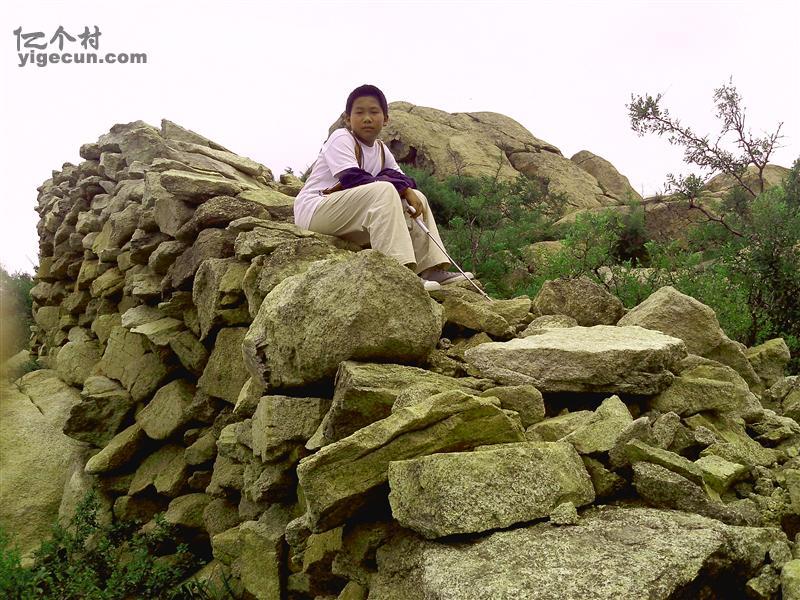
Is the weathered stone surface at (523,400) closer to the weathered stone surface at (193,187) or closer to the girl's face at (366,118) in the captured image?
the girl's face at (366,118)

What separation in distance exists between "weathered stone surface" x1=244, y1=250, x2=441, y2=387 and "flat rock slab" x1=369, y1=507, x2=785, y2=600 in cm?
117

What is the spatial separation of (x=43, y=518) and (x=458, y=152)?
18.8 meters

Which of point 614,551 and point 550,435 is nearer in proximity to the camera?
point 614,551

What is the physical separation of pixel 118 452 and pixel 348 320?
12.0 ft

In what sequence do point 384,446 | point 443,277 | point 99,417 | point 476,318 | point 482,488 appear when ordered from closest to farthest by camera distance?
point 482,488 → point 384,446 → point 476,318 → point 443,277 → point 99,417

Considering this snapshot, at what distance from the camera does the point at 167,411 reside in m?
5.55

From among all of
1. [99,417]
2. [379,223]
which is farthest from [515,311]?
[99,417]

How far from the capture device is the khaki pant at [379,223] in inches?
183

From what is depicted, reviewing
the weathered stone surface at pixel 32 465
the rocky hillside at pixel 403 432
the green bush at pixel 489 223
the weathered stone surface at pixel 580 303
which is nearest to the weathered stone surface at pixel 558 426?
the rocky hillside at pixel 403 432

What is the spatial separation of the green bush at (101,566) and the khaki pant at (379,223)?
2.63 metres

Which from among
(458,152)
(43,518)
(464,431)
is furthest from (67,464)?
(458,152)

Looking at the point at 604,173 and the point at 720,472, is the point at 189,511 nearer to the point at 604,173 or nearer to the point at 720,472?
the point at 720,472

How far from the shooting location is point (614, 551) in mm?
1978

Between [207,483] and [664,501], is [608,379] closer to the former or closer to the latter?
[664,501]
